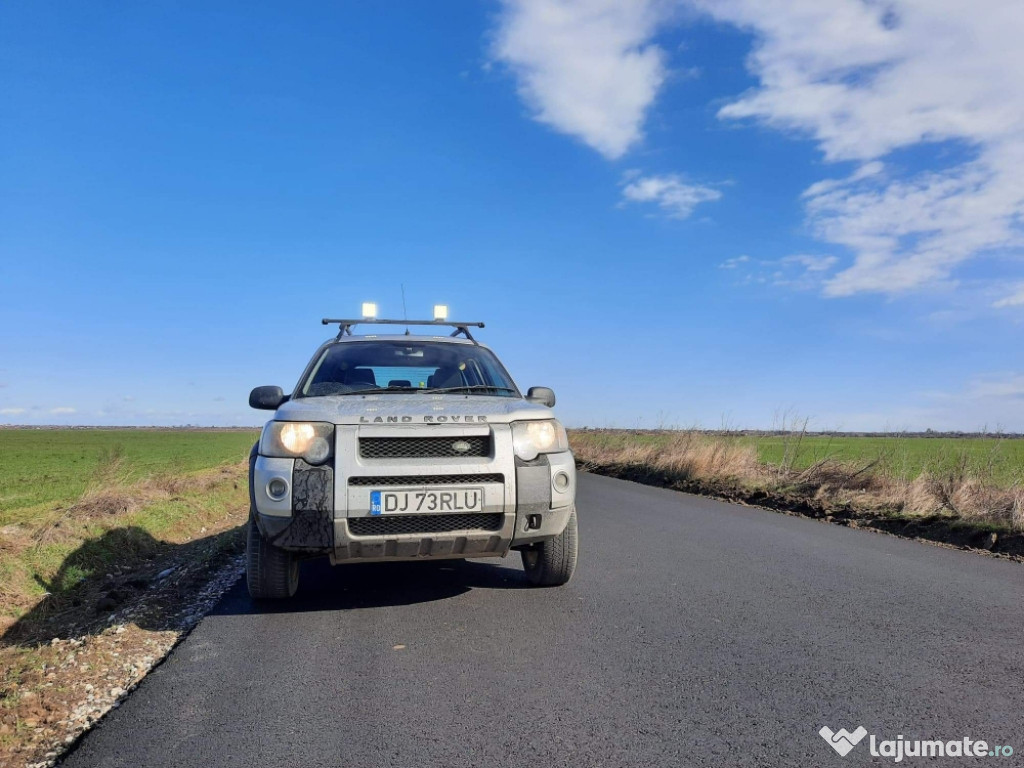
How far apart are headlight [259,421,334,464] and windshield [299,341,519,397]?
34.2 inches

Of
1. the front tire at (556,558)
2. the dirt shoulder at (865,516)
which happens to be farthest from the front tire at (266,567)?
the dirt shoulder at (865,516)

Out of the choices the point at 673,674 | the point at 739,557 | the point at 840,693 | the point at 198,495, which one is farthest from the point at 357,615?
the point at 198,495

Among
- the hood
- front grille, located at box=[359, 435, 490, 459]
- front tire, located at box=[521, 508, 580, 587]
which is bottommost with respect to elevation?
front tire, located at box=[521, 508, 580, 587]

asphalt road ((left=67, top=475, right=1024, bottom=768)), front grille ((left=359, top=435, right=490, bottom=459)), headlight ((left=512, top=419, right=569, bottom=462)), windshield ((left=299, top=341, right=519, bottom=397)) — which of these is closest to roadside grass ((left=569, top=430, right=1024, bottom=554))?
asphalt road ((left=67, top=475, right=1024, bottom=768))

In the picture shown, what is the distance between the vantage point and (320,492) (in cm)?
399

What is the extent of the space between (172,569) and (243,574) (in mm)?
1255

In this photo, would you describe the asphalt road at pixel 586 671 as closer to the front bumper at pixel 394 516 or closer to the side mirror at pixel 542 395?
the front bumper at pixel 394 516

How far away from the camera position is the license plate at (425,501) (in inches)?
158

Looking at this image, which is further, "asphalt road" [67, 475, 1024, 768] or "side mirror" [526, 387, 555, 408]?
"side mirror" [526, 387, 555, 408]

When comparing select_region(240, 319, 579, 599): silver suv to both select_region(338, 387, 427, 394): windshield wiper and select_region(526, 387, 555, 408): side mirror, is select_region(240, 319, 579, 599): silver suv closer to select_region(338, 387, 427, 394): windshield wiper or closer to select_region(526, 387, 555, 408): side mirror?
select_region(338, 387, 427, 394): windshield wiper

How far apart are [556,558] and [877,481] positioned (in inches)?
337

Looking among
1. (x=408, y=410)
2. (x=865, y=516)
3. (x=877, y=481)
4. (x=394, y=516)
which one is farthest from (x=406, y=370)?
(x=877, y=481)

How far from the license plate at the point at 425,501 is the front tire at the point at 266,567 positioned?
0.81m

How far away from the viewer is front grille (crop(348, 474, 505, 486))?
13.2 feet
